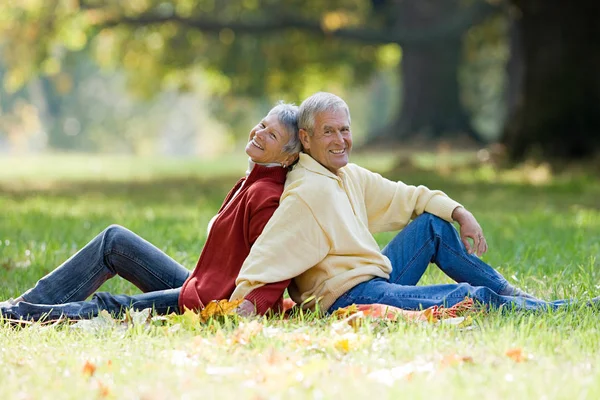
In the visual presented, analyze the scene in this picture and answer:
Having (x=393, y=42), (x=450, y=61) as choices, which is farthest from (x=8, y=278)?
(x=450, y=61)

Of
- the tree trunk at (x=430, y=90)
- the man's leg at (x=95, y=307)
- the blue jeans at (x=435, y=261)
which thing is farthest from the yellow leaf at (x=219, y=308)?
the tree trunk at (x=430, y=90)

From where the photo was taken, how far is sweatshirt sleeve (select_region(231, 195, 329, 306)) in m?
5.28

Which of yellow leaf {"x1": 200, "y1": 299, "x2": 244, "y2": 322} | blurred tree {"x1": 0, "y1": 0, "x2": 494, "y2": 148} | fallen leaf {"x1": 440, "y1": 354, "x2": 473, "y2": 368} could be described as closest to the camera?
fallen leaf {"x1": 440, "y1": 354, "x2": 473, "y2": 368}

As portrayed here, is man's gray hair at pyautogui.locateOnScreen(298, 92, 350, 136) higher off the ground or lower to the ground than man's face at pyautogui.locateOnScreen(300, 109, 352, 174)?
higher

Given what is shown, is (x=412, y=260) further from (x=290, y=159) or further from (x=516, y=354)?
(x=516, y=354)

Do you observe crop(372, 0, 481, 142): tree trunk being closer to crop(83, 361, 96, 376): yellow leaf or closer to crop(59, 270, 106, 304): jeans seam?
crop(59, 270, 106, 304): jeans seam

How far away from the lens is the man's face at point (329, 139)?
5.50 meters

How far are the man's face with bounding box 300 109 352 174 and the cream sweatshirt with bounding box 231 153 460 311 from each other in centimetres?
5

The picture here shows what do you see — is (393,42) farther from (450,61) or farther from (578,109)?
(578,109)

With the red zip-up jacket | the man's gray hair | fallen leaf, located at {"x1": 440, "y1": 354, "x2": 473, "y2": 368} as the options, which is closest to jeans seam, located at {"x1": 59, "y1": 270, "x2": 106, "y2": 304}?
the red zip-up jacket

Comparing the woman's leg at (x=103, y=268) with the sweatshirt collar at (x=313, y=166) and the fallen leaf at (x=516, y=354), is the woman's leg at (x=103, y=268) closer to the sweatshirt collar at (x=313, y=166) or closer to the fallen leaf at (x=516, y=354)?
the sweatshirt collar at (x=313, y=166)

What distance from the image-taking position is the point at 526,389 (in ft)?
12.7

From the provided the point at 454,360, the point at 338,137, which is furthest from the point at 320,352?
the point at 338,137

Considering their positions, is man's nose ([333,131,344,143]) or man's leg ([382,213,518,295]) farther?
man's leg ([382,213,518,295])
